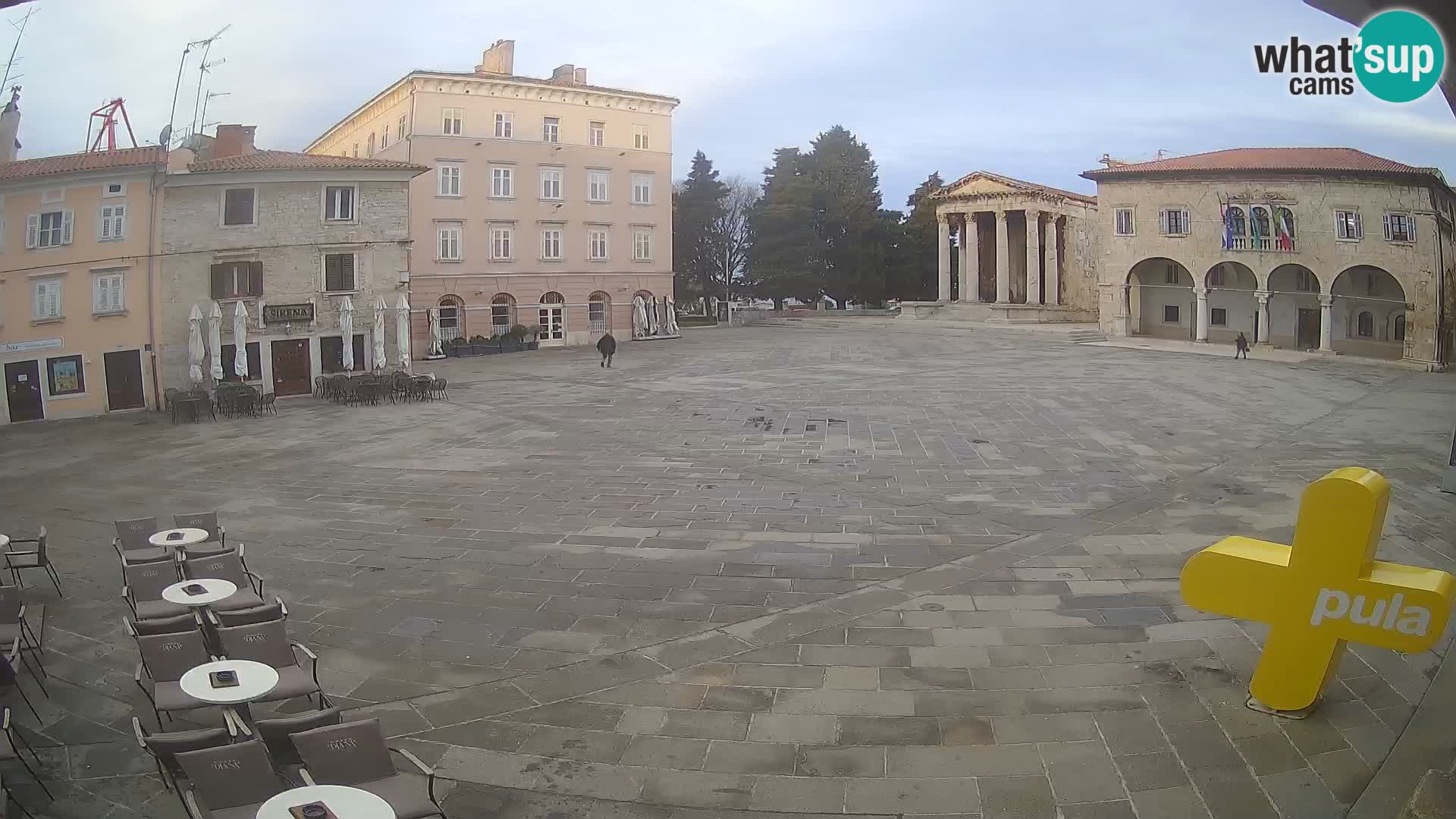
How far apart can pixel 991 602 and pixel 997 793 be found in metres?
3.45

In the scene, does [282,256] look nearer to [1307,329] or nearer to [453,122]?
[453,122]

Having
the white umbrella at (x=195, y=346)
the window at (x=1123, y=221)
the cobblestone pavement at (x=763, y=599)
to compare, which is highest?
the window at (x=1123, y=221)

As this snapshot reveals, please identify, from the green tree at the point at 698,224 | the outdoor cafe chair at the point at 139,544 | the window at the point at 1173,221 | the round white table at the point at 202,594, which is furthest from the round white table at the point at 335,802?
the green tree at the point at 698,224

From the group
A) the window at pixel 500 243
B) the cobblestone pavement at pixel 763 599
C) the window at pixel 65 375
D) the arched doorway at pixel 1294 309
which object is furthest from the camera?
the arched doorway at pixel 1294 309

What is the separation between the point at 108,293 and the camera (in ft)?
65.0

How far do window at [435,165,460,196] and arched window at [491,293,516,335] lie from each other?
4.75 m

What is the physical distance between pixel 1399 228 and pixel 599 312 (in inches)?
1302

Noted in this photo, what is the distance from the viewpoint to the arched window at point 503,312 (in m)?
42.6

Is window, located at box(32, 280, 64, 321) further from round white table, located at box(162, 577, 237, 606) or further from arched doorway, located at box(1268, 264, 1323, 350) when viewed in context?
arched doorway, located at box(1268, 264, 1323, 350)

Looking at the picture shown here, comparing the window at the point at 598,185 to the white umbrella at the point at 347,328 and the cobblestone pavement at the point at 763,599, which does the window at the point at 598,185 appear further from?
the cobblestone pavement at the point at 763,599

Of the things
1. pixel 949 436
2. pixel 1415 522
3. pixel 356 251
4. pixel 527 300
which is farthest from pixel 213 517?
pixel 527 300

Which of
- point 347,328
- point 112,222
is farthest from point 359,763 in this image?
point 347,328

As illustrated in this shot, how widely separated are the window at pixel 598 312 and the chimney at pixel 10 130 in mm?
28067

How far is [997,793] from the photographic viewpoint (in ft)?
18.3
